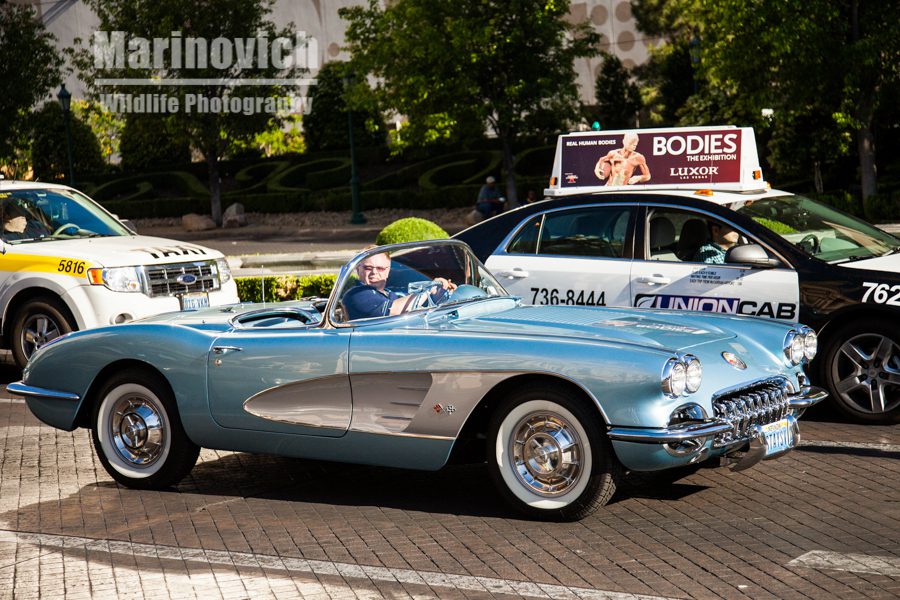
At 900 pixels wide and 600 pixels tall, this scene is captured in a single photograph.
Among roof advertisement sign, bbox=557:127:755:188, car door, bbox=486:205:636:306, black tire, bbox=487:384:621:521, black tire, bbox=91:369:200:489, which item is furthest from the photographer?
roof advertisement sign, bbox=557:127:755:188

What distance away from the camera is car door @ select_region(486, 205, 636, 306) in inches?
371

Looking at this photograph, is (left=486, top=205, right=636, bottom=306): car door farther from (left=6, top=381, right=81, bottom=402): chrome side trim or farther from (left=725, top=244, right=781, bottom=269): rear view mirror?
(left=6, top=381, right=81, bottom=402): chrome side trim

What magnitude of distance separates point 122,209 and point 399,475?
123 ft

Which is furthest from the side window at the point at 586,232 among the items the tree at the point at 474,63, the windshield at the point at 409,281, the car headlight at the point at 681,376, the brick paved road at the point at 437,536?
the tree at the point at 474,63

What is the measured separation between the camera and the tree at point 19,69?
33.6 meters

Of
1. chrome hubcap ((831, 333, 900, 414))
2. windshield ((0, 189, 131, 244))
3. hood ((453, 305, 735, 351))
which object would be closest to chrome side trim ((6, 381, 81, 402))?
hood ((453, 305, 735, 351))

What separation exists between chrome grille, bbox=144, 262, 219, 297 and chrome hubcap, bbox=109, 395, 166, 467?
459 cm

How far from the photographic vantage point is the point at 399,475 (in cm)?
762

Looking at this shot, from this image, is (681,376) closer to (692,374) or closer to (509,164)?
(692,374)

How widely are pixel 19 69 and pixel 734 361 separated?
31.3 m

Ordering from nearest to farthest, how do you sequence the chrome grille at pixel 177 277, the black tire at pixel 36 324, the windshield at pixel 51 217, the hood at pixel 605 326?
1. the hood at pixel 605 326
2. the black tire at pixel 36 324
3. the chrome grille at pixel 177 277
4. the windshield at pixel 51 217

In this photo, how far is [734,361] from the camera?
631cm

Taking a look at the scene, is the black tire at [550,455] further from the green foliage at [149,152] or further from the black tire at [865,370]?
the green foliage at [149,152]

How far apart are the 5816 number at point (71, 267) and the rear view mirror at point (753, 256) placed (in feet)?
20.5
